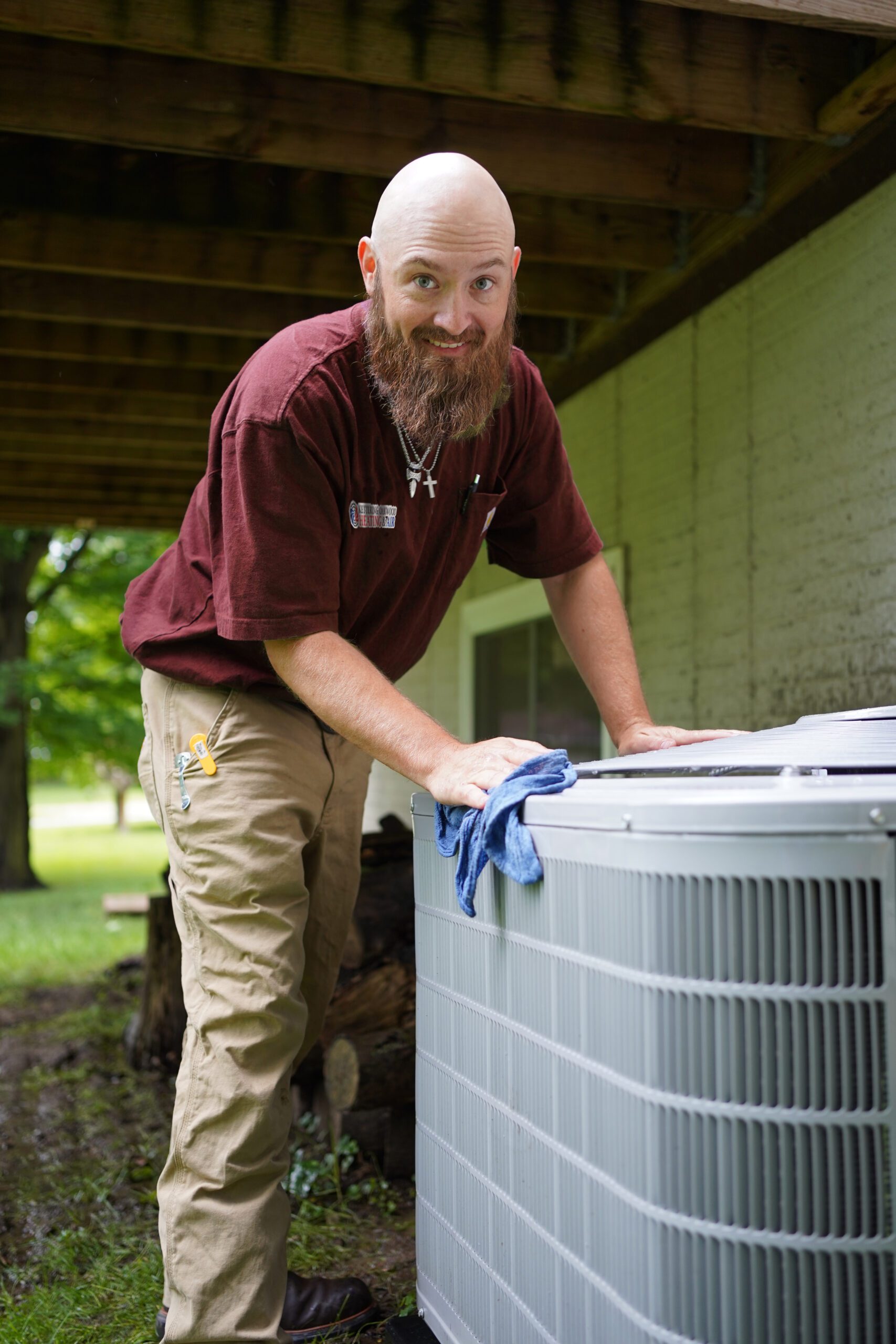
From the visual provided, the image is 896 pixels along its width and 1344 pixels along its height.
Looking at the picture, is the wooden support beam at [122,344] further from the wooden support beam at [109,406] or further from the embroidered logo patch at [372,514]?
the embroidered logo patch at [372,514]

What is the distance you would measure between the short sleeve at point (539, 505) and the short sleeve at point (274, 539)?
513mm

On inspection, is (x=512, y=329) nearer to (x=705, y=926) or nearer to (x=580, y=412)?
(x=705, y=926)

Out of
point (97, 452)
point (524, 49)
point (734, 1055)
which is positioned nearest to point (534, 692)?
point (97, 452)

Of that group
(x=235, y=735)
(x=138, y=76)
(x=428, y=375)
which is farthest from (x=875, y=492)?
(x=138, y=76)

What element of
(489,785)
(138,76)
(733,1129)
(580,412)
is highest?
(138,76)

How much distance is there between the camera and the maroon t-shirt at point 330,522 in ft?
6.04

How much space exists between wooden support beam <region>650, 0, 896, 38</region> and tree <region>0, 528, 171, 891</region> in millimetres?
10241

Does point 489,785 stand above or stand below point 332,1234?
above

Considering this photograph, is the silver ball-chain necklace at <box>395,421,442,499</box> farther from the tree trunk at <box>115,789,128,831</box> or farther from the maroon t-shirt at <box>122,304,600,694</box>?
the tree trunk at <box>115,789,128,831</box>

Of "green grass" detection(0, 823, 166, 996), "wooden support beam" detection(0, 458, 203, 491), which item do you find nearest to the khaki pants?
"green grass" detection(0, 823, 166, 996)

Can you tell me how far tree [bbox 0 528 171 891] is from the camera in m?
12.6

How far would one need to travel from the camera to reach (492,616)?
20.6 ft

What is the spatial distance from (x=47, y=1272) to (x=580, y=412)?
409cm

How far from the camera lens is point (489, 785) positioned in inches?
62.1
